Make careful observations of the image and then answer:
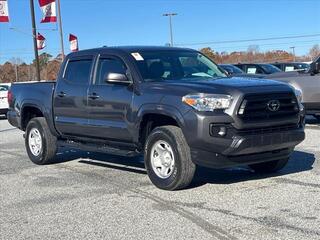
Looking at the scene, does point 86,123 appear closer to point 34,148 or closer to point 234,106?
point 34,148

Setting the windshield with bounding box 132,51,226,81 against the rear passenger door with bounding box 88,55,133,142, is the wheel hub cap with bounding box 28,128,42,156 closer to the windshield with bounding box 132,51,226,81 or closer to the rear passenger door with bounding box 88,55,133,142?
the rear passenger door with bounding box 88,55,133,142

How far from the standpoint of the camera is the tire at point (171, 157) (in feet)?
22.0

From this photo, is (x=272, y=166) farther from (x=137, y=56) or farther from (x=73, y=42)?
(x=73, y=42)

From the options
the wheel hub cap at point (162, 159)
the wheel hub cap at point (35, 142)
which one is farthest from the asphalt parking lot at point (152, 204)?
the wheel hub cap at point (35, 142)

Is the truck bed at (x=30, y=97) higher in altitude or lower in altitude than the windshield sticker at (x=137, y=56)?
lower

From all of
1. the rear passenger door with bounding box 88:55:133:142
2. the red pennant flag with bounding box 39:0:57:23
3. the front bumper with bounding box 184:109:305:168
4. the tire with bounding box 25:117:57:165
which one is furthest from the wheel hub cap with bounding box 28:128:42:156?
the red pennant flag with bounding box 39:0:57:23

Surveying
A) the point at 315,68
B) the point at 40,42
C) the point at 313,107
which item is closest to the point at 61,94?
the point at 315,68

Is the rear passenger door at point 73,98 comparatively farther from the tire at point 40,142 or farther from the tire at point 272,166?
the tire at point 272,166

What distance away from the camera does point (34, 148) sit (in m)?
9.83

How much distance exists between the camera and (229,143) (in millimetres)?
6402

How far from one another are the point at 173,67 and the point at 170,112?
4.08 ft

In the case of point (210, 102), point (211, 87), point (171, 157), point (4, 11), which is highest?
point (4, 11)

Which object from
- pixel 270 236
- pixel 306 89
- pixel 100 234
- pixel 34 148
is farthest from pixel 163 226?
pixel 306 89

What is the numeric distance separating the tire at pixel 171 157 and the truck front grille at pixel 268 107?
833mm
